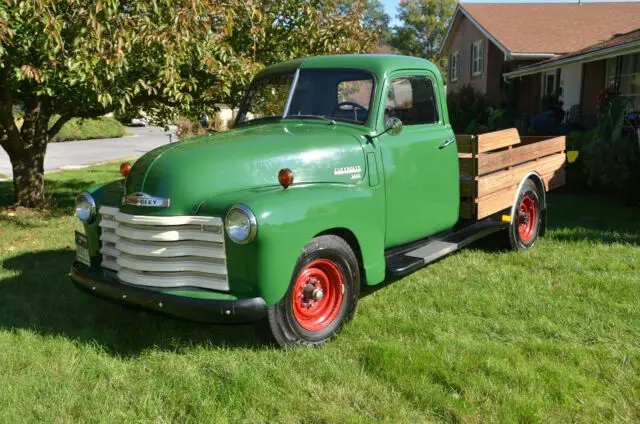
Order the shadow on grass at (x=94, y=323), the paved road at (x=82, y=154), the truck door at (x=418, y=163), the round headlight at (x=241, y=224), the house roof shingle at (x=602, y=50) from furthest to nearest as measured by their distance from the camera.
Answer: the paved road at (x=82, y=154) < the house roof shingle at (x=602, y=50) < the truck door at (x=418, y=163) < the shadow on grass at (x=94, y=323) < the round headlight at (x=241, y=224)

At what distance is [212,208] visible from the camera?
12.0 feet

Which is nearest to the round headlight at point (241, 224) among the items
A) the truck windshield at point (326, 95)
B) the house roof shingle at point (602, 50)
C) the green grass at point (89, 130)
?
the truck windshield at point (326, 95)

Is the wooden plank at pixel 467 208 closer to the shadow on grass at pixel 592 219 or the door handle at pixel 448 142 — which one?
the door handle at pixel 448 142

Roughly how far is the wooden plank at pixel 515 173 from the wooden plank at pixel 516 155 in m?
0.06

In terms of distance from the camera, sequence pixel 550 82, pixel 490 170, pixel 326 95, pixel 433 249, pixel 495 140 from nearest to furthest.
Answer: pixel 326 95 < pixel 433 249 < pixel 490 170 < pixel 495 140 < pixel 550 82

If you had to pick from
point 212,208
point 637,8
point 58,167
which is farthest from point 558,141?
point 637,8

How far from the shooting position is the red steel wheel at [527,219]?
652 centimetres

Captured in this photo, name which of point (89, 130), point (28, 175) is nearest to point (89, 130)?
point (89, 130)

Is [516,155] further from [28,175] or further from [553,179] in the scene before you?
[28,175]

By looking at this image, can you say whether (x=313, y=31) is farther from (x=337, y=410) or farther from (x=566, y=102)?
(x=566, y=102)

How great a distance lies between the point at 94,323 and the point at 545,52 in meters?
18.1

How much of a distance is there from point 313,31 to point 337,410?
652 cm

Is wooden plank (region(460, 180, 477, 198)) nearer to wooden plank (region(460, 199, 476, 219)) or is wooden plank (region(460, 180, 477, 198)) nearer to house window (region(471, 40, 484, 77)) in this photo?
wooden plank (region(460, 199, 476, 219))

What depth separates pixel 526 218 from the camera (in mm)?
6590
